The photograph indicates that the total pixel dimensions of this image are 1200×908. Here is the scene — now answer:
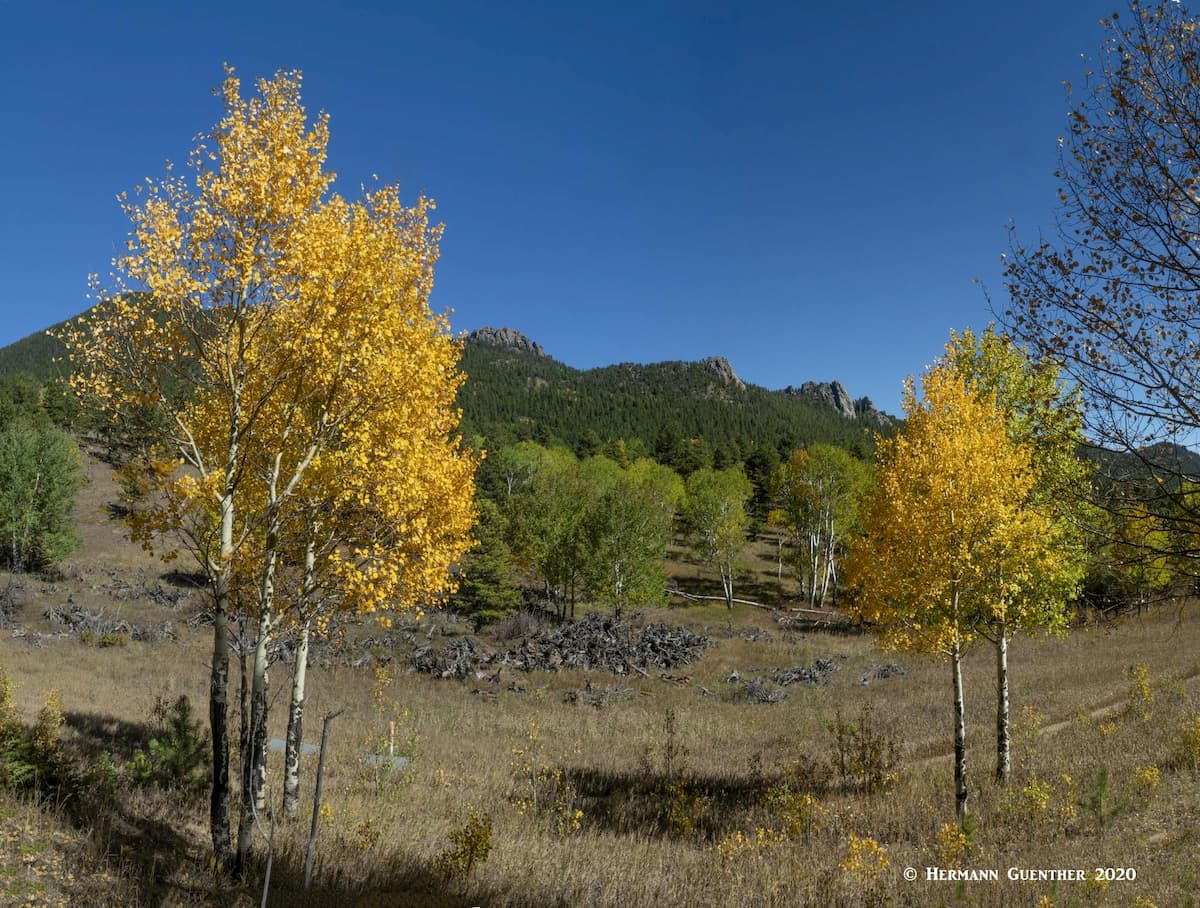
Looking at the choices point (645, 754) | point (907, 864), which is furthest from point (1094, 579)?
point (907, 864)

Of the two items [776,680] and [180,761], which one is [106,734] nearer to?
[180,761]

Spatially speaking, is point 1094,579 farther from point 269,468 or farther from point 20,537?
point 20,537

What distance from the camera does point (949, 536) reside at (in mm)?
10953

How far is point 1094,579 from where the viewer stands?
3522 centimetres

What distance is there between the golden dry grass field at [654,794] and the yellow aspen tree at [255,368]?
177cm

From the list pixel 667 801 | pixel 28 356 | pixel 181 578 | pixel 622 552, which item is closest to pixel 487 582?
pixel 622 552

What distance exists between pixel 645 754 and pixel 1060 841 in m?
9.30

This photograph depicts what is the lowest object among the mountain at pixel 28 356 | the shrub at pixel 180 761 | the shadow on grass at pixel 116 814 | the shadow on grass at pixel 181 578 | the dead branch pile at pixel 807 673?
the dead branch pile at pixel 807 673

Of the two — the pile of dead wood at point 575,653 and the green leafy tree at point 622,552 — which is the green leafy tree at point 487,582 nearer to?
the pile of dead wood at point 575,653

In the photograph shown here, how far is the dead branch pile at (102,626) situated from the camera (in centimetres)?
2820

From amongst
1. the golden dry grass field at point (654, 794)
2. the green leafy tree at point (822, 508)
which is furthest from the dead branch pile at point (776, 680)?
the green leafy tree at point (822, 508)

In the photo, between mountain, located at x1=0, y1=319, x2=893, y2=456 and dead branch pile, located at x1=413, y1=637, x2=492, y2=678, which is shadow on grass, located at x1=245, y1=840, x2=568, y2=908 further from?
A: mountain, located at x1=0, y1=319, x2=893, y2=456

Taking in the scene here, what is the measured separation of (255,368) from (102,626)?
30.4 metres

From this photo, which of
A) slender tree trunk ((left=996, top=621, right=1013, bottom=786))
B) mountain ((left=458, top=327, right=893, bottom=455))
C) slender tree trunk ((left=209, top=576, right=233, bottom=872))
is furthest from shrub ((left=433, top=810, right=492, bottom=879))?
mountain ((left=458, top=327, right=893, bottom=455))
